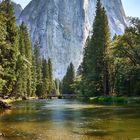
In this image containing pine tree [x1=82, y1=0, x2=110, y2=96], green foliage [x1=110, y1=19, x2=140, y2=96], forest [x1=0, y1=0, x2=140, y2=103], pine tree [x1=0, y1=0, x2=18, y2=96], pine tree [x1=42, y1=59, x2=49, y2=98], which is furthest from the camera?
pine tree [x1=42, y1=59, x2=49, y2=98]

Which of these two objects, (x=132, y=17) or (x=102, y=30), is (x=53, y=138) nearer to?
(x=132, y=17)

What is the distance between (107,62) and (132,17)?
12988mm

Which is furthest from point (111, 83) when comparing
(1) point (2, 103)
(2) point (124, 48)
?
(1) point (2, 103)

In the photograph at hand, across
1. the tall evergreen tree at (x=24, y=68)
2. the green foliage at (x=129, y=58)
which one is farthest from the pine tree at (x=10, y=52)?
the green foliage at (x=129, y=58)

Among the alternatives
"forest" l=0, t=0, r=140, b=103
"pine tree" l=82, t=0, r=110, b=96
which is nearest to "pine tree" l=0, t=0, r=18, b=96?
"forest" l=0, t=0, r=140, b=103

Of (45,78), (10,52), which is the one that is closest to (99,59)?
(10,52)

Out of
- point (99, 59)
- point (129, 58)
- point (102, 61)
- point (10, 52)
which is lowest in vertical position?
point (129, 58)

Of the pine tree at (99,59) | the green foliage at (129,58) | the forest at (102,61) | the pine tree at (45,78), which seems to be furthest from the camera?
the pine tree at (45,78)

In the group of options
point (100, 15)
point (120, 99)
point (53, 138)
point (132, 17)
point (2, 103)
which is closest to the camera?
point (53, 138)

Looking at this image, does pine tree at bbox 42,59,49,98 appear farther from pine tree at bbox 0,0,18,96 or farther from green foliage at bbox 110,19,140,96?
pine tree at bbox 0,0,18,96

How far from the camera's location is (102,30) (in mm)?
69438

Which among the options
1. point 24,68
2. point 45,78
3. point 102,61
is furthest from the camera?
point 45,78

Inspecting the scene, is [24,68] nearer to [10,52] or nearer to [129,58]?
[10,52]

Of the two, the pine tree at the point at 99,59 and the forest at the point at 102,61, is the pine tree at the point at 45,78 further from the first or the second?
the pine tree at the point at 99,59
